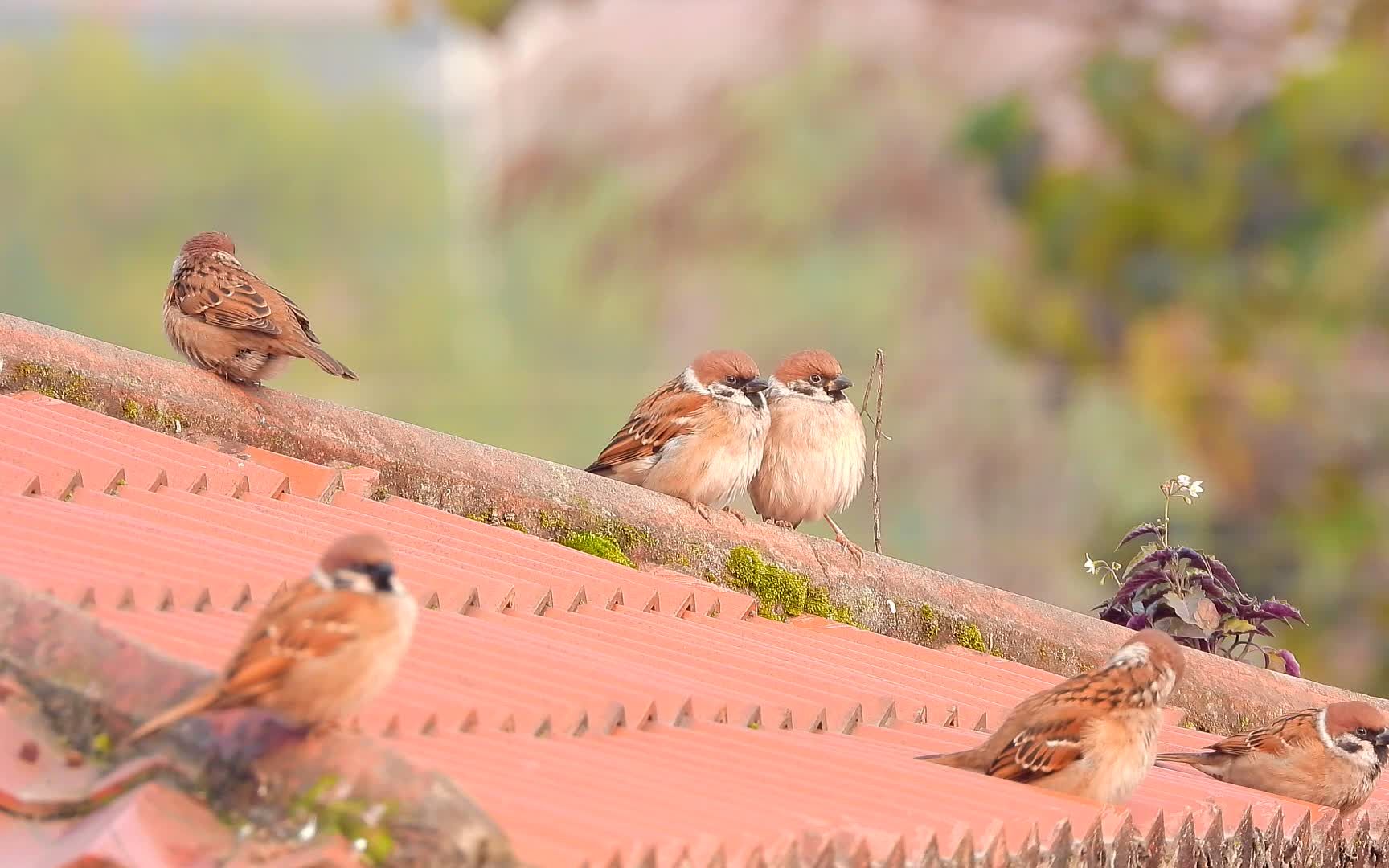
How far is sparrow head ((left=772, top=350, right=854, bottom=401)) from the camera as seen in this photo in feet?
20.7

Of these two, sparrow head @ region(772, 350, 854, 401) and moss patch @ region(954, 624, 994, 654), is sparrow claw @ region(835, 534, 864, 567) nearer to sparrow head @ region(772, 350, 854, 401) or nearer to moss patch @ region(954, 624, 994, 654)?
moss patch @ region(954, 624, 994, 654)

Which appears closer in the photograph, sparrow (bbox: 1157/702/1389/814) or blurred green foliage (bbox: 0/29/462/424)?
sparrow (bbox: 1157/702/1389/814)

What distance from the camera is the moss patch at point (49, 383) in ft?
16.6

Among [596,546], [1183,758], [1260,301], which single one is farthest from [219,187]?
[1183,758]

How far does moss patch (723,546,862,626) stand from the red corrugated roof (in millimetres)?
128

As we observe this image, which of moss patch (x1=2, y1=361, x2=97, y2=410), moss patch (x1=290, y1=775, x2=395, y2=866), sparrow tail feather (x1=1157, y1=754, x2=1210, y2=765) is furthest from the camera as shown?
moss patch (x1=2, y1=361, x2=97, y2=410)

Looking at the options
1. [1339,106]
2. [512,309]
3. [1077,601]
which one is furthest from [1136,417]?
[512,309]

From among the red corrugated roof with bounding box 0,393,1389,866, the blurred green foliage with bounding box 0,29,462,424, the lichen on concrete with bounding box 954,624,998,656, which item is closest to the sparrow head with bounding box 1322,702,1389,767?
the red corrugated roof with bounding box 0,393,1389,866

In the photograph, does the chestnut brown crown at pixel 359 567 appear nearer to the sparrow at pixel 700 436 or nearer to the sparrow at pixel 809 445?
the sparrow at pixel 700 436

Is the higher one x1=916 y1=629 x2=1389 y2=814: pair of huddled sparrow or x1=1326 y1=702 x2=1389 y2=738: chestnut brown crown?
x1=1326 y1=702 x2=1389 y2=738: chestnut brown crown

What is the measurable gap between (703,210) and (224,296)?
57.7ft

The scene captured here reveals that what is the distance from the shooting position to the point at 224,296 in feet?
18.9

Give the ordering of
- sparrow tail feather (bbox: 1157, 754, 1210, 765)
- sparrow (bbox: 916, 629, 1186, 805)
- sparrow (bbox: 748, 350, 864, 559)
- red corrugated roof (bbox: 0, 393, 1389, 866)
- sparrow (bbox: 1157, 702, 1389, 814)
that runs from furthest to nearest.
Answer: sparrow (bbox: 748, 350, 864, 559)
sparrow tail feather (bbox: 1157, 754, 1210, 765)
sparrow (bbox: 1157, 702, 1389, 814)
sparrow (bbox: 916, 629, 1186, 805)
red corrugated roof (bbox: 0, 393, 1389, 866)

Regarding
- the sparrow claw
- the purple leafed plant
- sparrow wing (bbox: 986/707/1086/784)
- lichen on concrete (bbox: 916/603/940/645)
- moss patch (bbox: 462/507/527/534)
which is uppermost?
the purple leafed plant
